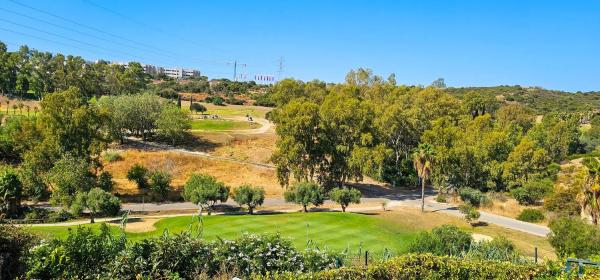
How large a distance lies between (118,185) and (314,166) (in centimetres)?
2302

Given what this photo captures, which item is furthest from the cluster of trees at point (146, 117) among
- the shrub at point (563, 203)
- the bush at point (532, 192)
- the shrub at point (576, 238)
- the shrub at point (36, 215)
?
the shrub at point (576, 238)

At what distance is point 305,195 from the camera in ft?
139

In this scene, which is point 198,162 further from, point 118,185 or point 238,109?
point 238,109

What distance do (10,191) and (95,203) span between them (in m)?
6.64

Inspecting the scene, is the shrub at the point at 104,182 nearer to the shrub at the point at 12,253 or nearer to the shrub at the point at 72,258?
the shrub at the point at 12,253

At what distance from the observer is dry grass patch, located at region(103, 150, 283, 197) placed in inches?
2270

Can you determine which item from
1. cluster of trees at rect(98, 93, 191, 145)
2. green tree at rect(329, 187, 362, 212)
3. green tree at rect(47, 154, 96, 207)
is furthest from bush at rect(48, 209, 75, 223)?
A: cluster of trees at rect(98, 93, 191, 145)

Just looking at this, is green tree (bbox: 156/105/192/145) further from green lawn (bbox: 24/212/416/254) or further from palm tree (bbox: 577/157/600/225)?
palm tree (bbox: 577/157/600/225)

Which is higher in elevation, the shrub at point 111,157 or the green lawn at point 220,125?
the green lawn at point 220,125

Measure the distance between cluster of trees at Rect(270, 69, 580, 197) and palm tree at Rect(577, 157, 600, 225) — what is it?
1373 centimetres

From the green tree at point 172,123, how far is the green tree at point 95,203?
29890 mm

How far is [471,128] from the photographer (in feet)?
201

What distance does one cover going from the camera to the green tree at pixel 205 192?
41.3 metres

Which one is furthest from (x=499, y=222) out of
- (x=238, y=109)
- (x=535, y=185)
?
(x=238, y=109)
